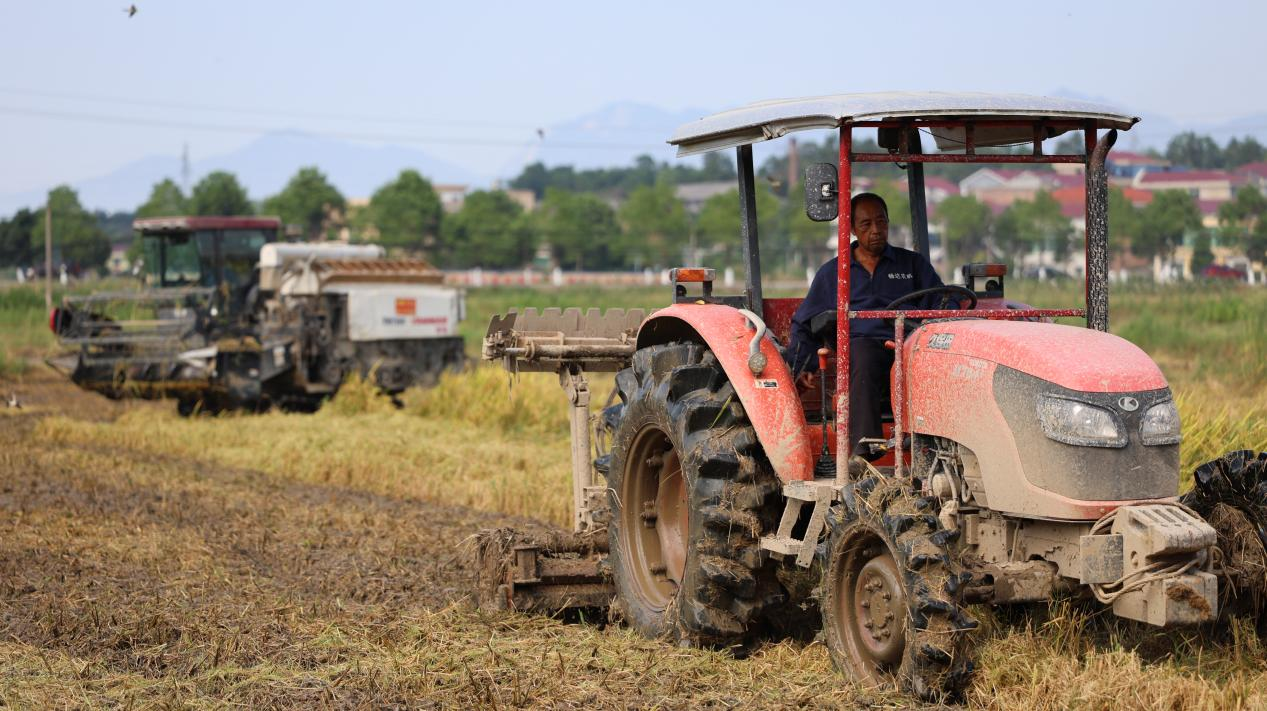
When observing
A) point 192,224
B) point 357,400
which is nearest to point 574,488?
point 357,400

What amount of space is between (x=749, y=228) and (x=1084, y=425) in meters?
2.17

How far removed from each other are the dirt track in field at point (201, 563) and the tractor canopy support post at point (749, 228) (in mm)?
2241

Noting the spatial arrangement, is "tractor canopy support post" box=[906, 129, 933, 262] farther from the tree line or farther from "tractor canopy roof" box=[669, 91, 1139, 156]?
the tree line

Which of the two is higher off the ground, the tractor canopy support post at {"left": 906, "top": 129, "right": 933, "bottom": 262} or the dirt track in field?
the tractor canopy support post at {"left": 906, "top": 129, "right": 933, "bottom": 262}

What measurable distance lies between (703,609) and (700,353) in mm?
1140

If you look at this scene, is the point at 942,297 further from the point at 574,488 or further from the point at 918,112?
the point at 574,488

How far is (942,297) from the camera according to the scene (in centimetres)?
610

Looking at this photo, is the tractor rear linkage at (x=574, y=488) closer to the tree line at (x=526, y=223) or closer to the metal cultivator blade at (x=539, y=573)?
the metal cultivator blade at (x=539, y=573)

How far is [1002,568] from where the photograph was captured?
5121 mm

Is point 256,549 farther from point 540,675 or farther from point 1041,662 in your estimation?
point 1041,662

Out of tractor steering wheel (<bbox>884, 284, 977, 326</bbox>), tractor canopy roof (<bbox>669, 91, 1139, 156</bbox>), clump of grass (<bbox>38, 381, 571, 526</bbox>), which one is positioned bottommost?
clump of grass (<bbox>38, 381, 571, 526</bbox>)

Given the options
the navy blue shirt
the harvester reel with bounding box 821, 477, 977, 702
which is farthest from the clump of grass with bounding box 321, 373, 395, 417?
the harvester reel with bounding box 821, 477, 977, 702

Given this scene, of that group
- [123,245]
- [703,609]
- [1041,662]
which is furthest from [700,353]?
[123,245]

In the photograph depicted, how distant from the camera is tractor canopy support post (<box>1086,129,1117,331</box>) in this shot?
5.83 metres
